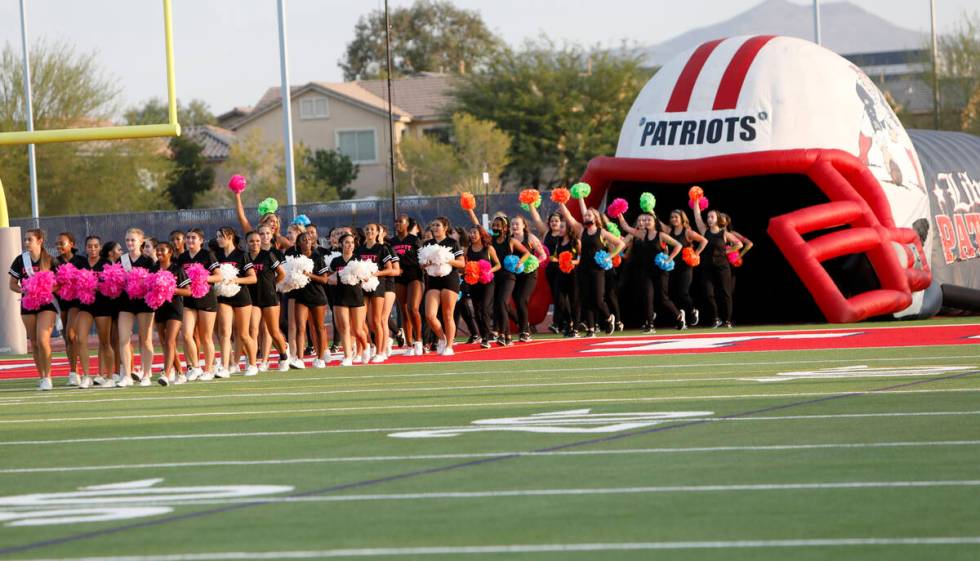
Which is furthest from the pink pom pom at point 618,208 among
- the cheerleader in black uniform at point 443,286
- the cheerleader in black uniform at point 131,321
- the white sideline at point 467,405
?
the white sideline at point 467,405

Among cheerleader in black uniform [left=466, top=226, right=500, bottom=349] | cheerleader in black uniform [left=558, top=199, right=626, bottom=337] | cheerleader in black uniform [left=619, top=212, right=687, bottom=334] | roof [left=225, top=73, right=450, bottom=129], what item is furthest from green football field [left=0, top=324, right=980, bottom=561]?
roof [left=225, top=73, right=450, bottom=129]

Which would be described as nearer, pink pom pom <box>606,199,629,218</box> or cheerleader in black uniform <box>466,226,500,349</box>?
cheerleader in black uniform <box>466,226,500,349</box>

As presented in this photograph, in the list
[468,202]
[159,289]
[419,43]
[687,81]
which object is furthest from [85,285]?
[419,43]

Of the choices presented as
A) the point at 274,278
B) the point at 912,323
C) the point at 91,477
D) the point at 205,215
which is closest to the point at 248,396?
the point at 274,278

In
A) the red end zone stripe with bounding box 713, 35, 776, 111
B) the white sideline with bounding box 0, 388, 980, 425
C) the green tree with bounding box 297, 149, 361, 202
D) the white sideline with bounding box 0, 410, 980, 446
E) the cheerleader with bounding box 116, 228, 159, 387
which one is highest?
the green tree with bounding box 297, 149, 361, 202

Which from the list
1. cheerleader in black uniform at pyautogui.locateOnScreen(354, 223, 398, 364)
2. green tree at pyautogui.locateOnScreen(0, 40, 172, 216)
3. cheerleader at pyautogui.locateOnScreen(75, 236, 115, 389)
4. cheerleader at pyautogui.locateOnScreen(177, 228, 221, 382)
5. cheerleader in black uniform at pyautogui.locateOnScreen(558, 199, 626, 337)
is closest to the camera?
cheerleader at pyautogui.locateOnScreen(75, 236, 115, 389)

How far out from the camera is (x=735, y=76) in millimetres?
19359

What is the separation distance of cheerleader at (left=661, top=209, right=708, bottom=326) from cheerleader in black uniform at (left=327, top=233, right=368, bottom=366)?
500 cm

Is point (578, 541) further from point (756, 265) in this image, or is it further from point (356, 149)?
point (356, 149)

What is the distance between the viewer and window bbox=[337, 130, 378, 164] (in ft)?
204

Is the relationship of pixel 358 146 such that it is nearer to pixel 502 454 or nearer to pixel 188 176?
pixel 188 176

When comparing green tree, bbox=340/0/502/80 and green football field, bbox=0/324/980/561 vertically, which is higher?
green tree, bbox=340/0/502/80

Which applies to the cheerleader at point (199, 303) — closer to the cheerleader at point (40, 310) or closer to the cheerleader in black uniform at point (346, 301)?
the cheerleader at point (40, 310)

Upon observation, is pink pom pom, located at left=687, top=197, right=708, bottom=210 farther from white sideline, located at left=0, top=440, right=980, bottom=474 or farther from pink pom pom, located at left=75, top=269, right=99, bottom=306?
white sideline, located at left=0, top=440, right=980, bottom=474
